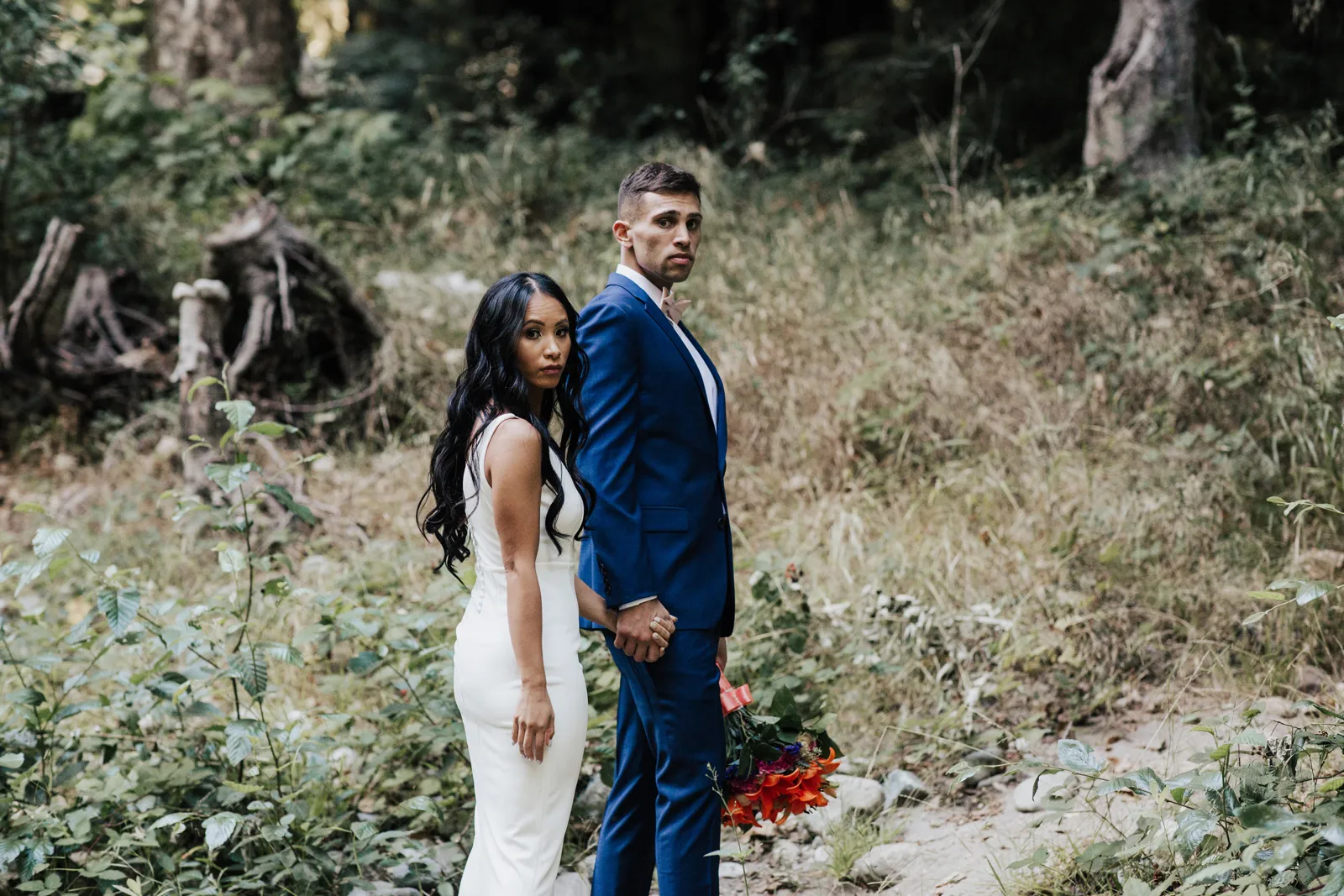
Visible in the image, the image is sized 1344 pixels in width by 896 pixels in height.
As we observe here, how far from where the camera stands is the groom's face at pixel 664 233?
2.91m

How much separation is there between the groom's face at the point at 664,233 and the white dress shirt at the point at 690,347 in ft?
0.10

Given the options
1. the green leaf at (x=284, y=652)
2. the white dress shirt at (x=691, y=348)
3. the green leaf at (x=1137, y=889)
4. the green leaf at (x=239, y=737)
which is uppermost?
the white dress shirt at (x=691, y=348)

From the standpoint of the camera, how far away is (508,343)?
267cm

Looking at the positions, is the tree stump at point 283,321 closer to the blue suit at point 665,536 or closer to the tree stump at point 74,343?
the tree stump at point 74,343

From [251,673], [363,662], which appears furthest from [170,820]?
[363,662]

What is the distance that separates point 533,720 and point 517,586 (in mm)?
290

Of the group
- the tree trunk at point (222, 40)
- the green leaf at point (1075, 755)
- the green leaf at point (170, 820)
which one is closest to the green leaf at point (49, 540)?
the green leaf at point (170, 820)

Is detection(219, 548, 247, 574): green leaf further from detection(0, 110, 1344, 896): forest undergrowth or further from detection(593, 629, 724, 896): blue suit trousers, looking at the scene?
detection(593, 629, 724, 896): blue suit trousers

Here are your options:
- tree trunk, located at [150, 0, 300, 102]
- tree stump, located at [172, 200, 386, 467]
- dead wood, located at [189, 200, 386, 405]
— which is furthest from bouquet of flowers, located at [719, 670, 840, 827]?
tree trunk, located at [150, 0, 300, 102]

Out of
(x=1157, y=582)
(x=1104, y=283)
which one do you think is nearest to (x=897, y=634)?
(x=1157, y=582)

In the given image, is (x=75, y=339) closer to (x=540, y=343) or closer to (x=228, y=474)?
(x=228, y=474)

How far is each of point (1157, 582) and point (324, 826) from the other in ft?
10.6

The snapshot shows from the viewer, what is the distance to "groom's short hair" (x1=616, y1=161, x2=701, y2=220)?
2910 millimetres

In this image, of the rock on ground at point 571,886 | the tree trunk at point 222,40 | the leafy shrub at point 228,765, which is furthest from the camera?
the tree trunk at point 222,40
